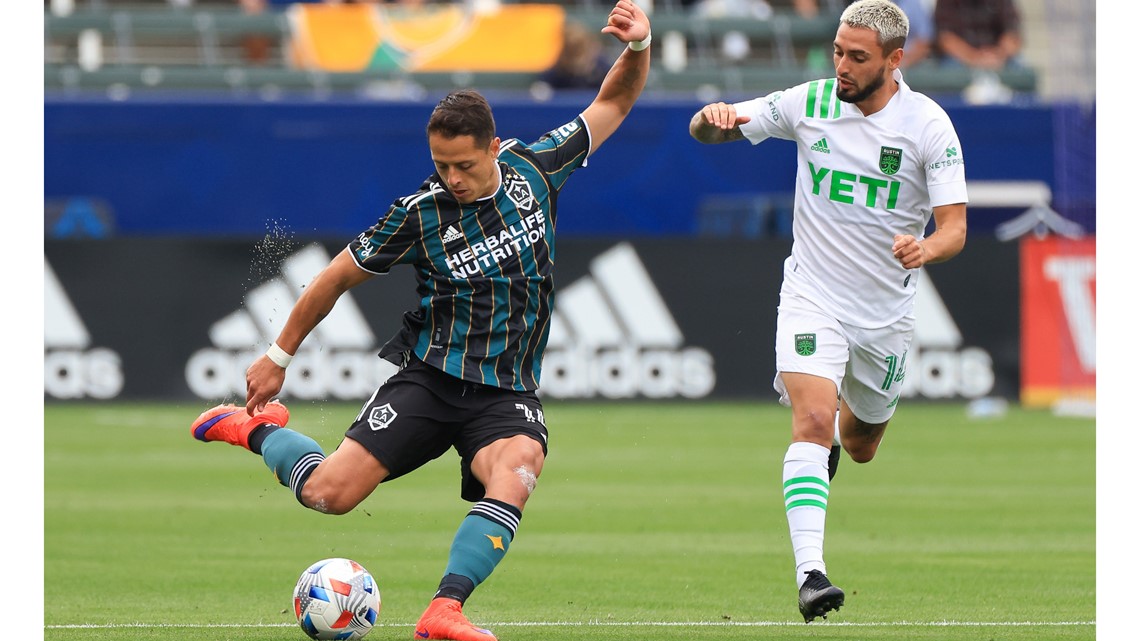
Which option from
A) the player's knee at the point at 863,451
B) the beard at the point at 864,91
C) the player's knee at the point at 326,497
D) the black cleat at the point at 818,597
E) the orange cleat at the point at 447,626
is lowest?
the orange cleat at the point at 447,626

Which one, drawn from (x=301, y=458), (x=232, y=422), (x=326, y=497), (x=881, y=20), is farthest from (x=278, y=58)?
(x=881, y=20)

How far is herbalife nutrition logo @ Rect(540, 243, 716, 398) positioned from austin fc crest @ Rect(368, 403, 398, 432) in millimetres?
10726

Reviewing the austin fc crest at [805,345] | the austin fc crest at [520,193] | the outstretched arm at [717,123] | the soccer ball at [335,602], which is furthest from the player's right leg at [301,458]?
the outstretched arm at [717,123]

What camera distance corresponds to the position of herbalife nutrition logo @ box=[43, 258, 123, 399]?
17938mm

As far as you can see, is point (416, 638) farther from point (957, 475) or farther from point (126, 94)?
point (126, 94)

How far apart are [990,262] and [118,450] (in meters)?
9.47

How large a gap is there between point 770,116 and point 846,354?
44.1 inches

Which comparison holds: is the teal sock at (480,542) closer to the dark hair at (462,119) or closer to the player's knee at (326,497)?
the player's knee at (326,497)

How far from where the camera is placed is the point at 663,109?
20094 millimetres

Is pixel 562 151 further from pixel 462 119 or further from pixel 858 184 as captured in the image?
pixel 858 184

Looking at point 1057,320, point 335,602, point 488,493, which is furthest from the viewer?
point 1057,320

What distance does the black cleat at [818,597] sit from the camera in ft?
Answer: 21.7

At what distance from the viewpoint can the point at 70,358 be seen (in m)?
18.0

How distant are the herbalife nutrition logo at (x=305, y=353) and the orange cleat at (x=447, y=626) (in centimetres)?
1131
